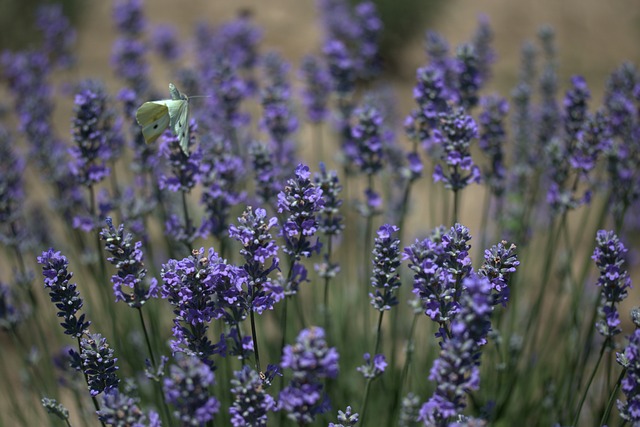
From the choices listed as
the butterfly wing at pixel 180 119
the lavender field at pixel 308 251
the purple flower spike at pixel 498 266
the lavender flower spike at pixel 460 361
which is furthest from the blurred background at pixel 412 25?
the lavender flower spike at pixel 460 361

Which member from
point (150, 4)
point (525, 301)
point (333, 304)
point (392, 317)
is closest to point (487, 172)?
point (392, 317)

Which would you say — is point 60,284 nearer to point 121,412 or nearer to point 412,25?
point 121,412

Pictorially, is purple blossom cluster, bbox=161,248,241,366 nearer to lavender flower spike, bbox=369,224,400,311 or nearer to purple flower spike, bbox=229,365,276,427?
purple flower spike, bbox=229,365,276,427

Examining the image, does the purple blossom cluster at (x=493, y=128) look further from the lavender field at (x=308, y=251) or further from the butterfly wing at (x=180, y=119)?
the butterfly wing at (x=180, y=119)

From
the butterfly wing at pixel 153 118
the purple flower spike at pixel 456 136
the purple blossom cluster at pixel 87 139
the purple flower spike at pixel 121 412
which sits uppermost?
the purple blossom cluster at pixel 87 139

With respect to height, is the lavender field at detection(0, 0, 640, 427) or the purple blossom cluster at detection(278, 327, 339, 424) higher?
the lavender field at detection(0, 0, 640, 427)

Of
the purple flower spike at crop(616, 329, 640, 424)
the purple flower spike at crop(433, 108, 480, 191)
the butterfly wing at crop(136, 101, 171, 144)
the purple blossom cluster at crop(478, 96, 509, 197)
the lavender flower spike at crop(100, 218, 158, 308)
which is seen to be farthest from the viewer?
the purple blossom cluster at crop(478, 96, 509, 197)

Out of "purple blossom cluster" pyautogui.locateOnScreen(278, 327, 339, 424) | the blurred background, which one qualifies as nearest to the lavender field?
"purple blossom cluster" pyautogui.locateOnScreen(278, 327, 339, 424)
